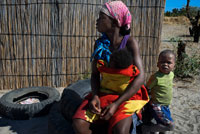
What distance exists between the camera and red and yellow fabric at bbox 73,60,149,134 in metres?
1.74

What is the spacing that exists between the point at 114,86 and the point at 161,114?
2.05ft

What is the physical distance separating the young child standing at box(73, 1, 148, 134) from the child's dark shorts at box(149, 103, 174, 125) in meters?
0.21

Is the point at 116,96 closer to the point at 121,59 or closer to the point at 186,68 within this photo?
the point at 121,59

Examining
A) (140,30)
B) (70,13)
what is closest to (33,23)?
(70,13)

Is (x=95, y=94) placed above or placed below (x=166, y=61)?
below

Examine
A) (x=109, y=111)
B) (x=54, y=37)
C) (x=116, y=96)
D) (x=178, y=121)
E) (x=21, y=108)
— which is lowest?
(x=178, y=121)

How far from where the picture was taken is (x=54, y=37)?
453 centimetres

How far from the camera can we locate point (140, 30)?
4.68 meters

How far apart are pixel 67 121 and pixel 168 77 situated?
1.36 metres

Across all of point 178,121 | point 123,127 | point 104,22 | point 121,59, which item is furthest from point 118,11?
point 178,121

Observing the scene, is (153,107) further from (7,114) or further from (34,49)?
(34,49)

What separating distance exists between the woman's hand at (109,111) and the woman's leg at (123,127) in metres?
0.10

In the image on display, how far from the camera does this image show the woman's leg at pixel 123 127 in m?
1.64

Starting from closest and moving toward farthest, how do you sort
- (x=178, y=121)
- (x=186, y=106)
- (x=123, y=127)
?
1. (x=123, y=127)
2. (x=178, y=121)
3. (x=186, y=106)
